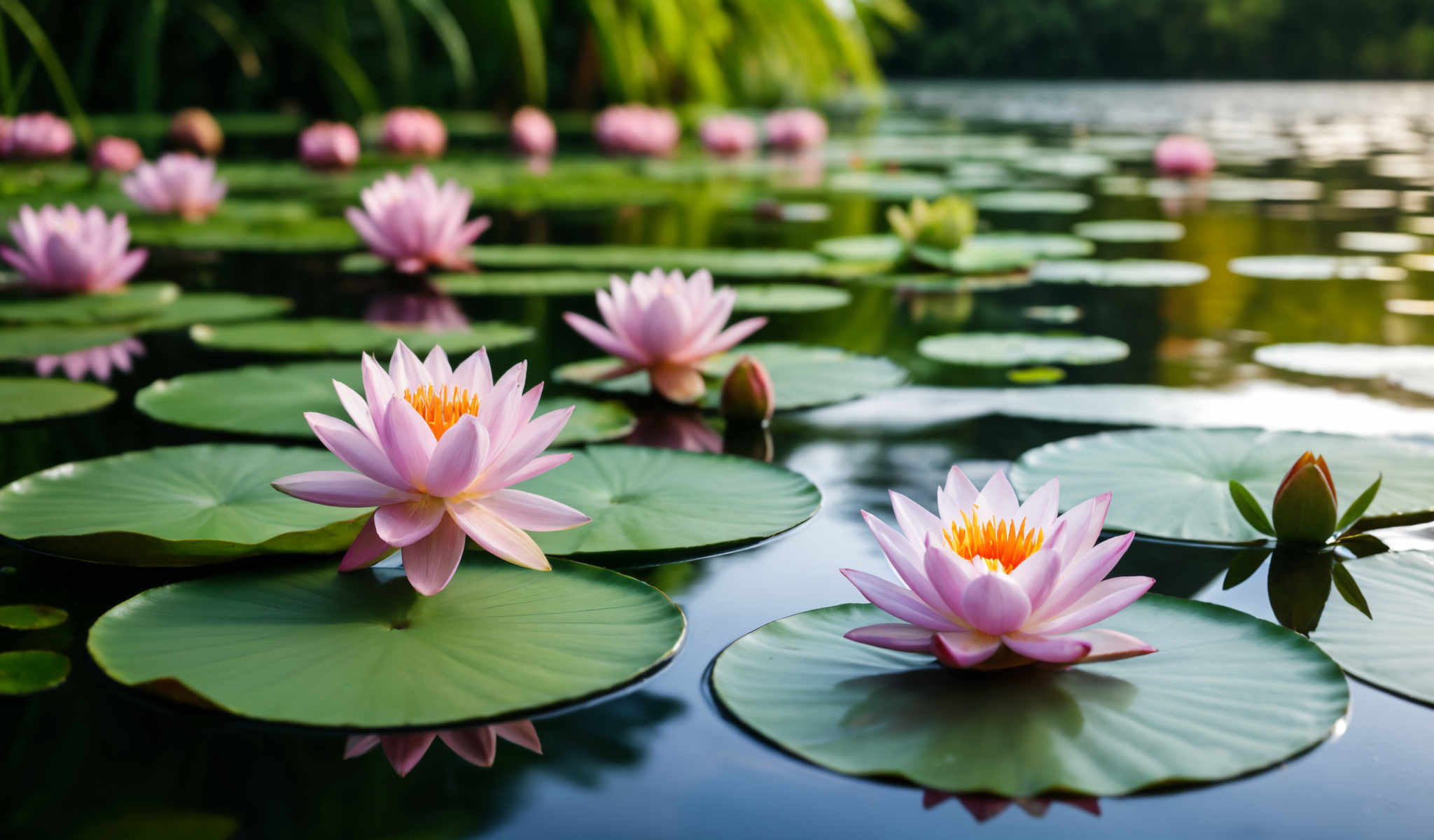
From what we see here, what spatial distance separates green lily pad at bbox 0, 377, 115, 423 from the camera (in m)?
1.66

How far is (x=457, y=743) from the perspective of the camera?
2.74 ft

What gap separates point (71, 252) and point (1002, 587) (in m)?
2.15

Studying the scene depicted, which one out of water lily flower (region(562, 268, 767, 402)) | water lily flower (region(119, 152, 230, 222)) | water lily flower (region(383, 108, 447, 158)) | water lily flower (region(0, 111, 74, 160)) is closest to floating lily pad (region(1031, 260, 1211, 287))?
water lily flower (region(562, 268, 767, 402))

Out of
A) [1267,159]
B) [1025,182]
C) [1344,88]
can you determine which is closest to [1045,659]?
[1025,182]

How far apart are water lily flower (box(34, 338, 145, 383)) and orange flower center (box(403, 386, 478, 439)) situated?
104cm

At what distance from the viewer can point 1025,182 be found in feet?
17.8

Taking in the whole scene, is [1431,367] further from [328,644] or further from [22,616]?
[22,616]

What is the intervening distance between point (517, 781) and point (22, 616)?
489mm

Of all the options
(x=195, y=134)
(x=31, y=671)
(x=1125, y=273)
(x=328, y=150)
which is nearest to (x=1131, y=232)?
(x=1125, y=273)

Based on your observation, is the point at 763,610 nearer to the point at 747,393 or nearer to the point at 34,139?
the point at 747,393

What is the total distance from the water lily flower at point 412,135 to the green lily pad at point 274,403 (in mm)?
3527

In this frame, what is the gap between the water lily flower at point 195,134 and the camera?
212 inches

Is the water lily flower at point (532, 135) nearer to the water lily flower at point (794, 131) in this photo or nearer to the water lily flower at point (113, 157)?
the water lily flower at point (794, 131)

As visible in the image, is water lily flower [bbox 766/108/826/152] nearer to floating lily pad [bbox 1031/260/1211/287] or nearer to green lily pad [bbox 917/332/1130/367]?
floating lily pad [bbox 1031/260/1211/287]
